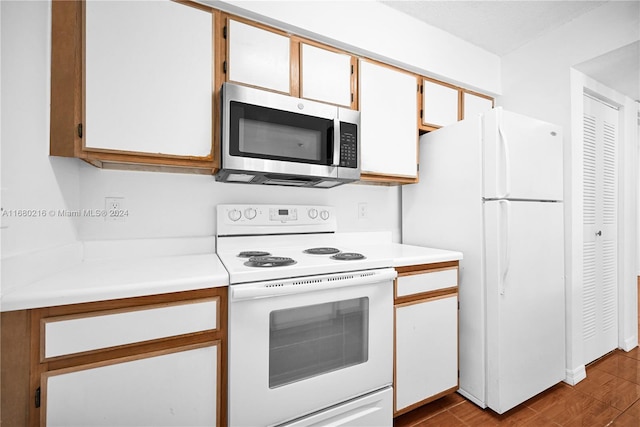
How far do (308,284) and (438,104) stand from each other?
1710mm

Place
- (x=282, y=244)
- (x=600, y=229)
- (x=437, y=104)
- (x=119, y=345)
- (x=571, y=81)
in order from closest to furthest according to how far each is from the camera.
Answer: (x=119, y=345), (x=282, y=244), (x=571, y=81), (x=437, y=104), (x=600, y=229)

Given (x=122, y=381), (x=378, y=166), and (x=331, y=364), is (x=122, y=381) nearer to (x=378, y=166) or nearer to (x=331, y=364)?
(x=331, y=364)

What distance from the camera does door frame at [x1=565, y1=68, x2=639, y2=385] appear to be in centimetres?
196

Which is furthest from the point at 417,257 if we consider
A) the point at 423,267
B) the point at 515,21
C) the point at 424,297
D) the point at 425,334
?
the point at 515,21

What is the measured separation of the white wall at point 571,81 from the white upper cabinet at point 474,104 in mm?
235

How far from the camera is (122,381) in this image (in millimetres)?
953

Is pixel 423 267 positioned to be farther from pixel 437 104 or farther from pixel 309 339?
pixel 437 104

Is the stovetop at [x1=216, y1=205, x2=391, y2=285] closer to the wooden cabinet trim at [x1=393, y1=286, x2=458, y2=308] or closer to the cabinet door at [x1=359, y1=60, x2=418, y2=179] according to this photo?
the wooden cabinet trim at [x1=393, y1=286, x2=458, y2=308]

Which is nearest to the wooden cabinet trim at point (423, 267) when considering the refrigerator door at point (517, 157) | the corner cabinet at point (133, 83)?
the refrigerator door at point (517, 157)

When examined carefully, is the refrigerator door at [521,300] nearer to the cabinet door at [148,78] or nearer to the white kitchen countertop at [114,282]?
the white kitchen countertop at [114,282]

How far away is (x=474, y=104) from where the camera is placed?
7.55 feet

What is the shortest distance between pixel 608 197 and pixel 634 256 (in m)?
0.63

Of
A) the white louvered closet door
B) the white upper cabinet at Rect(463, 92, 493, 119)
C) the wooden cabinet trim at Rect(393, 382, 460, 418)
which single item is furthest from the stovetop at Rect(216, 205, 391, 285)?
the white louvered closet door

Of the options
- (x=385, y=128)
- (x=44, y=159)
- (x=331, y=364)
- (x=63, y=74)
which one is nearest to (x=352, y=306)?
(x=331, y=364)
